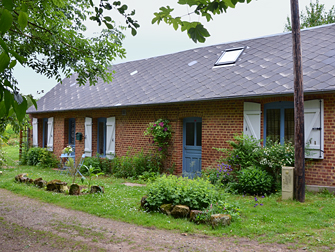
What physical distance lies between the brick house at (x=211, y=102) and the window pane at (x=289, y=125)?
27 mm

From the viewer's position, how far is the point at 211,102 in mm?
9414

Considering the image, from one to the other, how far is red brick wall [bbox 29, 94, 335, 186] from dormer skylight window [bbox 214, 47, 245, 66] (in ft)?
6.63

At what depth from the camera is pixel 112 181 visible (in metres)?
10.3

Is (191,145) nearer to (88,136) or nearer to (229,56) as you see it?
(229,56)

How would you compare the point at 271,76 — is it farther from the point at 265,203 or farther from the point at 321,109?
the point at 265,203

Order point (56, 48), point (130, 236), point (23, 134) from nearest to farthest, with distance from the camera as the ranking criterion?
point (130, 236)
point (56, 48)
point (23, 134)

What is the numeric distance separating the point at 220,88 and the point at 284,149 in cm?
266

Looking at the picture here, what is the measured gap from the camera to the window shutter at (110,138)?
489 inches

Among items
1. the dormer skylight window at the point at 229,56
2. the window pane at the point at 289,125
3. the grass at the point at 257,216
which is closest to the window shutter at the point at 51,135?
the grass at the point at 257,216

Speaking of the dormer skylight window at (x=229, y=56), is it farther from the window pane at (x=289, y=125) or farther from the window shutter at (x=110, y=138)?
the window shutter at (x=110, y=138)

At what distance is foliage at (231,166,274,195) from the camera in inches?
293

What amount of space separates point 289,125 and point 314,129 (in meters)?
0.76

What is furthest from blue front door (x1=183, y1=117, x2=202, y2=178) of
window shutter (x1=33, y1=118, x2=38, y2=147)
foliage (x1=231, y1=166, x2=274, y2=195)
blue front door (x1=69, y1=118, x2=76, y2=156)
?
window shutter (x1=33, y1=118, x2=38, y2=147)

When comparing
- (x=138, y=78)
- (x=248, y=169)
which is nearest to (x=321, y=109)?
(x=248, y=169)
